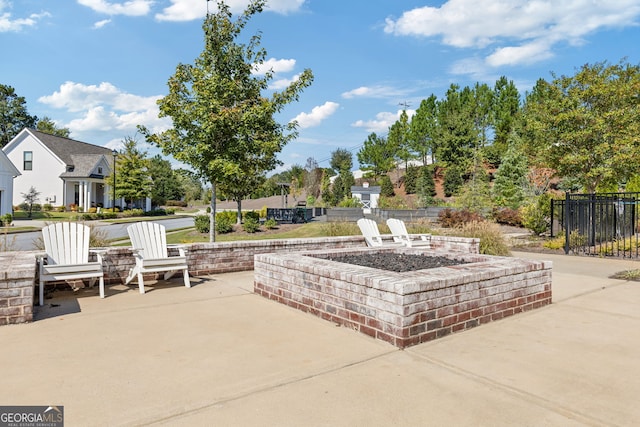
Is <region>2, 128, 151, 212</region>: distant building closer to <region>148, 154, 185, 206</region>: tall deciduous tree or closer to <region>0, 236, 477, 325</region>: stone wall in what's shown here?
<region>148, 154, 185, 206</region>: tall deciduous tree

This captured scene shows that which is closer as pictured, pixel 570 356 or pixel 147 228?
pixel 570 356

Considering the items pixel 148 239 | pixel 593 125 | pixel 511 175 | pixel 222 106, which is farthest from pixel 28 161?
pixel 593 125

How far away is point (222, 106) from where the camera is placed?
340 inches

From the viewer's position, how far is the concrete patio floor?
2.30m

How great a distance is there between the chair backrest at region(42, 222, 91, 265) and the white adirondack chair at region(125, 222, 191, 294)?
61cm

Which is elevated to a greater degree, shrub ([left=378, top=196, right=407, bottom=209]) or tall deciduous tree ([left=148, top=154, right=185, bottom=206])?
tall deciduous tree ([left=148, top=154, right=185, bottom=206])

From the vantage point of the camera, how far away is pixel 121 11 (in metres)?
8.55

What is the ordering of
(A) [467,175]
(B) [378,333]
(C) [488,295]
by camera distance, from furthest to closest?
(A) [467,175]
(C) [488,295]
(B) [378,333]

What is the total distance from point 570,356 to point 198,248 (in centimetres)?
549

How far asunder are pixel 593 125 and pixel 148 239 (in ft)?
46.1

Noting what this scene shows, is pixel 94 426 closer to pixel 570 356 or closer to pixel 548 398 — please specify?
pixel 548 398

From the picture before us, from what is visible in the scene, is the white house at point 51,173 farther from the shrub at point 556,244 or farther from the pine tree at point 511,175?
the shrub at point 556,244

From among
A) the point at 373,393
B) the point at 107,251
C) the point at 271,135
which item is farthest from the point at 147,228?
the point at 373,393

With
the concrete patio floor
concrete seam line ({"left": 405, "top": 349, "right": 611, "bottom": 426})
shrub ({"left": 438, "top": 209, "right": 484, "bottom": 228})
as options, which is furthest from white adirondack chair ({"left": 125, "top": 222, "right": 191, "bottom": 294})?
shrub ({"left": 438, "top": 209, "right": 484, "bottom": 228})
